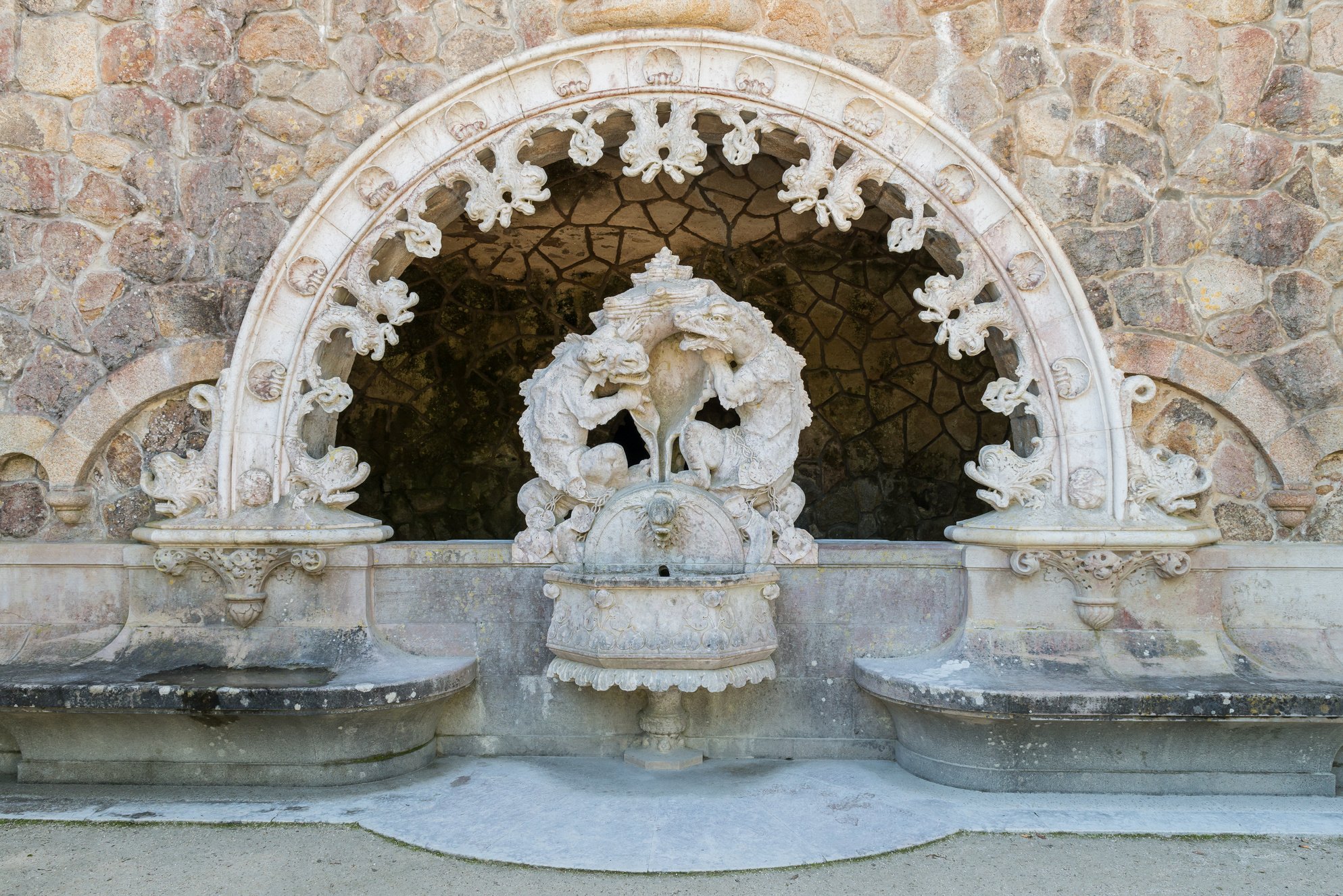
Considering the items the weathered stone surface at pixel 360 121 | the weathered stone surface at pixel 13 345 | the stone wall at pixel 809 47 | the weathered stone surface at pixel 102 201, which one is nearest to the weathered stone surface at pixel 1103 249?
the stone wall at pixel 809 47

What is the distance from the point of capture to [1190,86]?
411 cm

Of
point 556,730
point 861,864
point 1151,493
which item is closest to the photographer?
point 861,864

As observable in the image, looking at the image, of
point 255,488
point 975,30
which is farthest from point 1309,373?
point 255,488

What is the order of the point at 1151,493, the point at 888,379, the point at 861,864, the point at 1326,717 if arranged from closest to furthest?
the point at 861,864, the point at 1326,717, the point at 1151,493, the point at 888,379

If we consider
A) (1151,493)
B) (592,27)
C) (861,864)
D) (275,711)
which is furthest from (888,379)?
(275,711)

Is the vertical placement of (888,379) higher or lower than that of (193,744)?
higher

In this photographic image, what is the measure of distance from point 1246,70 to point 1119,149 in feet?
1.88

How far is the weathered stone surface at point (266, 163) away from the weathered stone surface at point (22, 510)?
64.8 inches

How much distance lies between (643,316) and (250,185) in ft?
5.95

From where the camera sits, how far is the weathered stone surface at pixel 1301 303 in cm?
405

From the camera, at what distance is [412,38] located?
4.32 m

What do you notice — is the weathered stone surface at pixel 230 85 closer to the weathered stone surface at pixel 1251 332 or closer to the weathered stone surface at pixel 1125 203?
the weathered stone surface at pixel 1125 203

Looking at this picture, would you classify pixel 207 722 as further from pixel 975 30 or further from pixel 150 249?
pixel 975 30

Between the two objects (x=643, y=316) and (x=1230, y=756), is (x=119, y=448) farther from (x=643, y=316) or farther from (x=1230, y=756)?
(x=1230, y=756)
